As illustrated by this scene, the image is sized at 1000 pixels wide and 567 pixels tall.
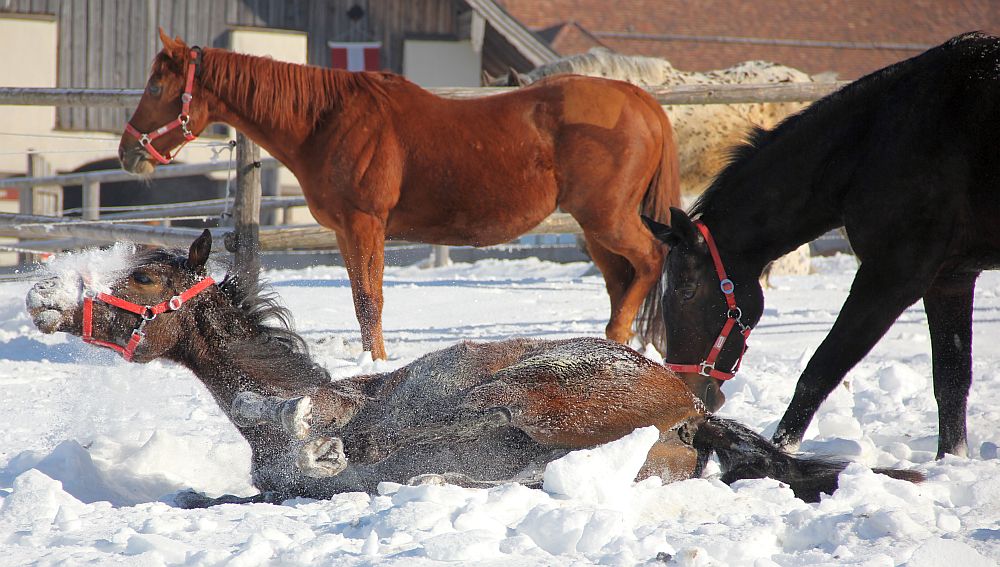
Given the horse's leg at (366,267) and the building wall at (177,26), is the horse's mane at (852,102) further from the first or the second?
the building wall at (177,26)

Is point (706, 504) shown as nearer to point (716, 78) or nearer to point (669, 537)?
point (669, 537)

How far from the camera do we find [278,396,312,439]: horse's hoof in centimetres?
Answer: 316

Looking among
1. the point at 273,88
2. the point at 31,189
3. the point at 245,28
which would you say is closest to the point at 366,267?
the point at 273,88

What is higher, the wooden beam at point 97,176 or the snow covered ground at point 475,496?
the snow covered ground at point 475,496

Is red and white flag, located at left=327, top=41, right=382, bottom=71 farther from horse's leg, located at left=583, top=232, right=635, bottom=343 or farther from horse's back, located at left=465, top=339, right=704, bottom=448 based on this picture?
horse's back, located at left=465, top=339, right=704, bottom=448

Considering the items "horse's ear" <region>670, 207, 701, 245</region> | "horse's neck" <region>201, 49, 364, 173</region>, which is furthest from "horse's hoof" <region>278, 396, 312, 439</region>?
"horse's neck" <region>201, 49, 364, 173</region>

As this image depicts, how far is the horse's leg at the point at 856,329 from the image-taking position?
3682mm

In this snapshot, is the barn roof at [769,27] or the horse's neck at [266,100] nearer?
the horse's neck at [266,100]

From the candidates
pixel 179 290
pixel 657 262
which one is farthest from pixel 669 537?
pixel 657 262

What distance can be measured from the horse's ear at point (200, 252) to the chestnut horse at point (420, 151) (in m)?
1.80

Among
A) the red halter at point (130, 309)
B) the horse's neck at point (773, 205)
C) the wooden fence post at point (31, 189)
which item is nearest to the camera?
the red halter at point (130, 309)

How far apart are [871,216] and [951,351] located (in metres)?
0.82

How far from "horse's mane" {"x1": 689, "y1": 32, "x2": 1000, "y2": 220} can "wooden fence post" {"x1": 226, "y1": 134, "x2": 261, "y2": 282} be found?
10.1 ft

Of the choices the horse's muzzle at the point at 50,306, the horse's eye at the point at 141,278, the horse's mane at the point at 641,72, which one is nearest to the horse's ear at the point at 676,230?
the horse's eye at the point at 141,278
